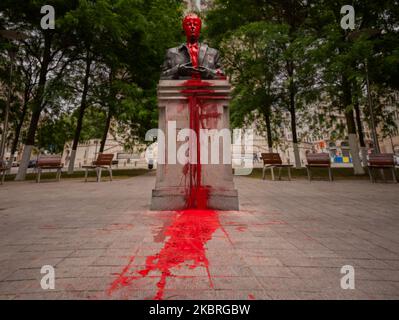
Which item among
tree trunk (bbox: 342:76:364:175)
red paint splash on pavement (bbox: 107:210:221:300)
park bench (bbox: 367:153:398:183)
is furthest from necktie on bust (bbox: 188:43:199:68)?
tree trunk (bbox: 342:76:364:175)

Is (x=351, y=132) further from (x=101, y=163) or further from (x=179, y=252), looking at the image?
(x=179, y=252)

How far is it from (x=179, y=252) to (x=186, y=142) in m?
2.79

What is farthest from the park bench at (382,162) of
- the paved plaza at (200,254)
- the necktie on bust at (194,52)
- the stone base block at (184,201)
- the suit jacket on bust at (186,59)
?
the necktie on bust at (194,52)

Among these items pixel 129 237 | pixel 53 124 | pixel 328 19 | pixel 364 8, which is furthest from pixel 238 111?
pixel 129 237

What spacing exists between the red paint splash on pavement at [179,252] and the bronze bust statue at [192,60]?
2850 millimetres

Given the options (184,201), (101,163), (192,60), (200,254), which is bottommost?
(200,254)

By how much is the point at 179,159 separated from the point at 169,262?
2893 millimetres

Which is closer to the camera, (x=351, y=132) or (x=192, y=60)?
(x=192, y=60)

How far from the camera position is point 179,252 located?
276 cm

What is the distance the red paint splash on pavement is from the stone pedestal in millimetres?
755

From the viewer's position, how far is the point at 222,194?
5.09 metres

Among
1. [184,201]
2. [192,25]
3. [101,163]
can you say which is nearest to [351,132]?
[192,25]

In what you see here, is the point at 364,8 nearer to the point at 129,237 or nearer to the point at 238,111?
the point at 238,111

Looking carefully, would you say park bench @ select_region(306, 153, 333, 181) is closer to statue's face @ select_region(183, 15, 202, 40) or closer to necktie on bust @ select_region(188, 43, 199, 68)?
necktie on bust @ select_region(188, 43, 199, 68)
